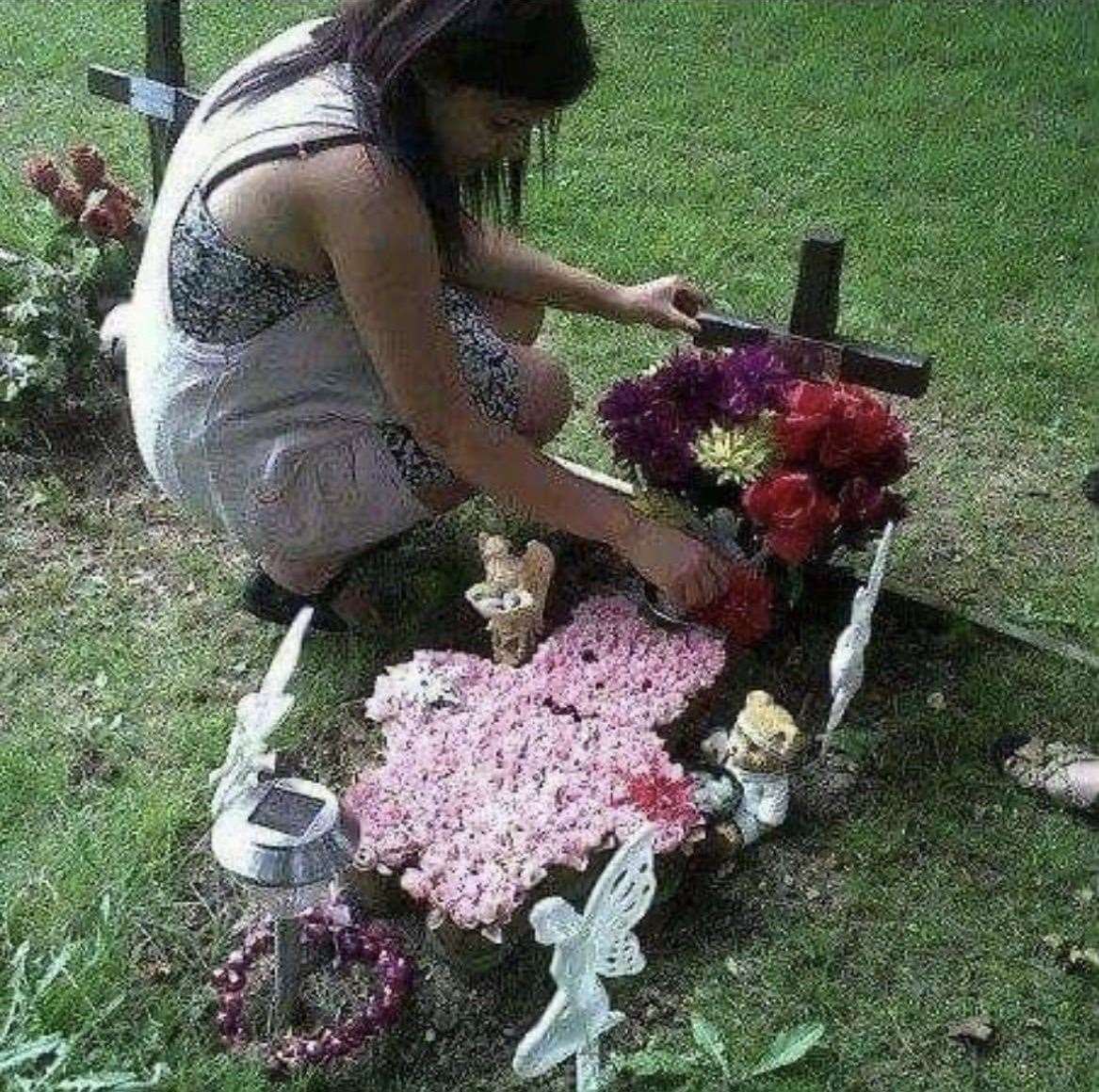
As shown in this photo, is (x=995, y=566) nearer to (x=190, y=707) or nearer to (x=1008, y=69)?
(x=190, y=707)

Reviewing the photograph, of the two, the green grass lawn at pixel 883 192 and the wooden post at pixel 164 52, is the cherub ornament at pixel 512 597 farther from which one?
the wooden post at pixel 164 52

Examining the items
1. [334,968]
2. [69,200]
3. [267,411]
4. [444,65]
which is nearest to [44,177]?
[69,200]

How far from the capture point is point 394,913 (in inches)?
76.8

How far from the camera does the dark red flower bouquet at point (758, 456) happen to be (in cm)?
211

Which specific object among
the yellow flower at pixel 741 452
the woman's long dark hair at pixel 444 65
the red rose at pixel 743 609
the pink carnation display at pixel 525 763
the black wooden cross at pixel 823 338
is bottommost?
the pink carnation display at pixel 525 763

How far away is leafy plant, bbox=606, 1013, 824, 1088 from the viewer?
5.78ft

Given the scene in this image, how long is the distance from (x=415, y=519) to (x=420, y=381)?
1.30ft

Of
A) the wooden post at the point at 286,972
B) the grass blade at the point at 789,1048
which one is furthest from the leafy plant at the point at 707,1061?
the wooden post at the point at 286,972

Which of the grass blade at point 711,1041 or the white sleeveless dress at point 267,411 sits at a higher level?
the white sleeveless dress at point 267,411

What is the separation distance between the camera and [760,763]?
78.7 inches

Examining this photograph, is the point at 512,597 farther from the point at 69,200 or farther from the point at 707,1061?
the point at 69,200

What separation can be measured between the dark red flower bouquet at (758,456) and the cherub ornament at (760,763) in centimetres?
20

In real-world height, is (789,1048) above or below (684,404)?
below

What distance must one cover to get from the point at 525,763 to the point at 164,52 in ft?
5.39
